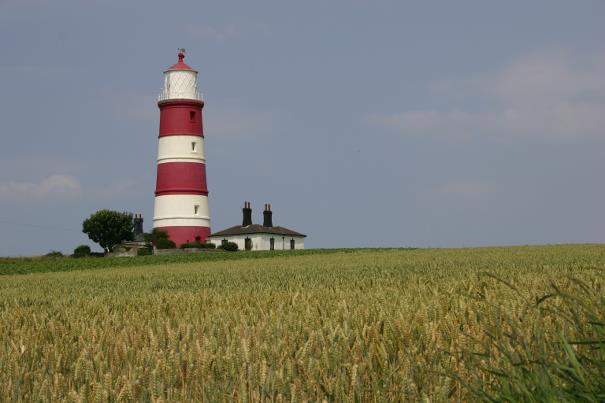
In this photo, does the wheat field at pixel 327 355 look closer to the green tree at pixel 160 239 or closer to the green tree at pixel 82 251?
the green tree at pixel 160 239

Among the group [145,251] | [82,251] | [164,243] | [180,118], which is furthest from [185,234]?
[82,251]

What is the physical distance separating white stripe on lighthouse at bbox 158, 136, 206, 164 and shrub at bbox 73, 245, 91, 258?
14732mm

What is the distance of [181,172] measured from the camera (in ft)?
186

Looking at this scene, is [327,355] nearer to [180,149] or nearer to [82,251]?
[180,149]

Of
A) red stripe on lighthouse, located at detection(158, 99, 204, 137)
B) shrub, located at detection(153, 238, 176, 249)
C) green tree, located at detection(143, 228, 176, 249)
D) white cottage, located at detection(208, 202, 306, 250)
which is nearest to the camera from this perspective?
shrub, located at detection(153, 238, 176, 249)

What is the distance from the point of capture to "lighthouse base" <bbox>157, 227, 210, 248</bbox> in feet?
188

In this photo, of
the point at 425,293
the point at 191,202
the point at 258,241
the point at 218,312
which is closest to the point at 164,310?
the point at 218,312

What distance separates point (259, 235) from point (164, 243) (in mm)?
14709

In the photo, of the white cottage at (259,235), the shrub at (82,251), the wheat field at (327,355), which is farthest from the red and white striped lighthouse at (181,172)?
the wheat field at (327,355)

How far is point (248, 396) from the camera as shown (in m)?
3.10

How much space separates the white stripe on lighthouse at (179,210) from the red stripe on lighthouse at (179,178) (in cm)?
46

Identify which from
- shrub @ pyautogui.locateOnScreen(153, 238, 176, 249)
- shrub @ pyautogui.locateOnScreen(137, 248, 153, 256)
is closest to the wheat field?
shrub @ pyautogui.locateOnScreen(153, 238, 176, 249)

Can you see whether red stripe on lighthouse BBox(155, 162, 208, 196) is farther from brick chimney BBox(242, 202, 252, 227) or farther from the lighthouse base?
brick chimney BBox(242, 202, 252, 227)

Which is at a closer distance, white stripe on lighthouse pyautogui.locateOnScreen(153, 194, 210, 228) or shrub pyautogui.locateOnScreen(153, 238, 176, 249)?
shrub pyautogui.locateOnScreen(153, 238, 176, 249)
